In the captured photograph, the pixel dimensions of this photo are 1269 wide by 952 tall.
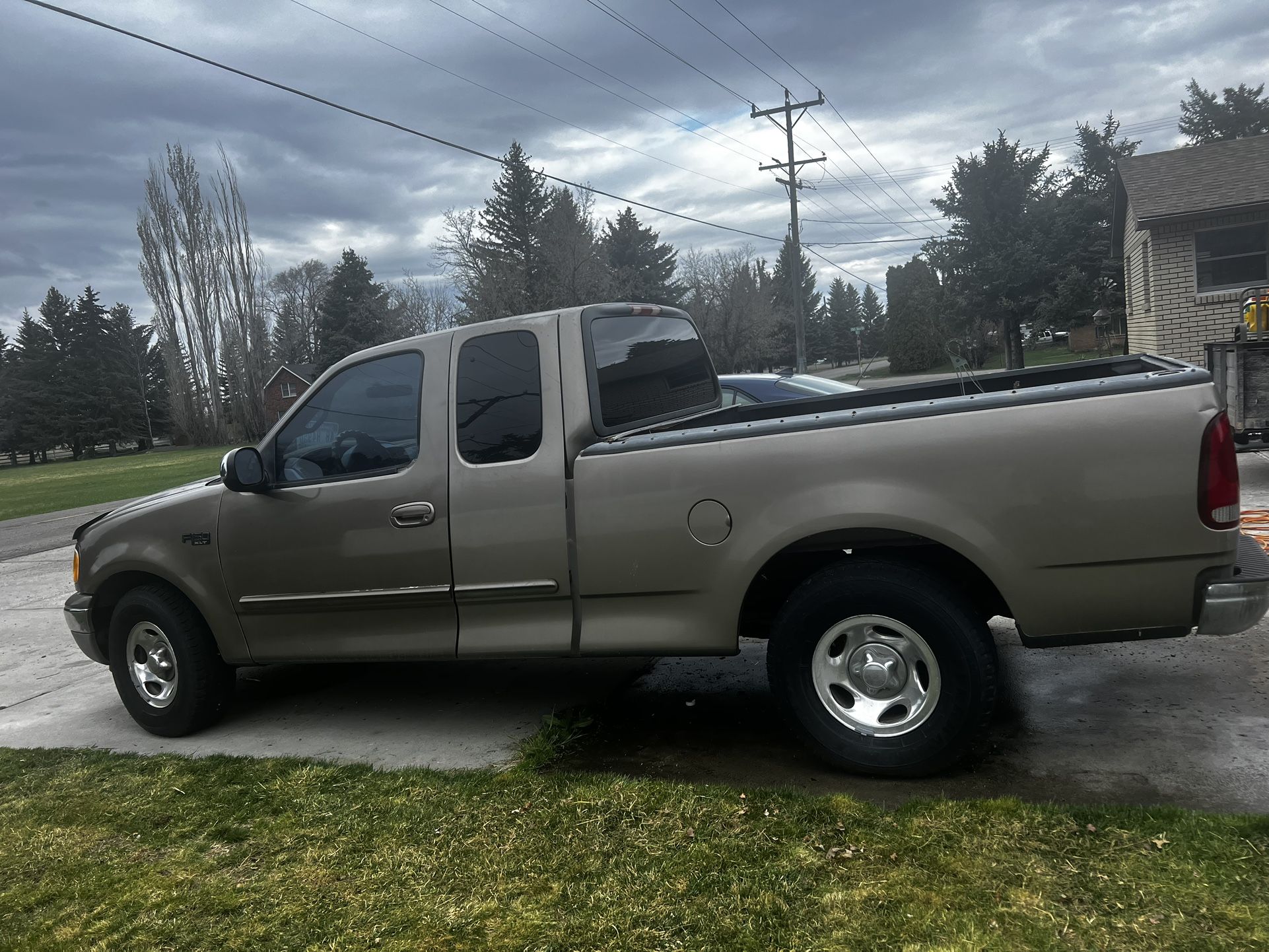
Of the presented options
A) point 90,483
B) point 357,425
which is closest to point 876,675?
point 357,425

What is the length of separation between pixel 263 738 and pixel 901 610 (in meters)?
3.35

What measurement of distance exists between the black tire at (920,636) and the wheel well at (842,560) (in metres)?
0.09

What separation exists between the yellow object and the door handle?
32.2 ft

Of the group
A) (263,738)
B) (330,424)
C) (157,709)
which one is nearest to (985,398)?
(330,424)

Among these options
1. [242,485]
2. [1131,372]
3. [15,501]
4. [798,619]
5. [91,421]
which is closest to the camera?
[798,619]

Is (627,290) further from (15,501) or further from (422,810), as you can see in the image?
(422,810)

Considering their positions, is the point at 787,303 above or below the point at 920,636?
above

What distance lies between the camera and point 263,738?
486 centimetres

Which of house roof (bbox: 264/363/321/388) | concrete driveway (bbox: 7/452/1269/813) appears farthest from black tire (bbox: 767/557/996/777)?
house roof (bbox: 264/363/321/388)

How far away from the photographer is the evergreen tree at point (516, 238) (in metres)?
39.6

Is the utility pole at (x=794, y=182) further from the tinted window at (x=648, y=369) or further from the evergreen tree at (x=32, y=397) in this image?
the evergreen tree at (x=32, y=397)

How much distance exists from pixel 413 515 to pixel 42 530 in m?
16.6

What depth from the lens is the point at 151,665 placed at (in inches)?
197

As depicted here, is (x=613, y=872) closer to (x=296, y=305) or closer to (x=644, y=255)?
(x=644, y=255)
